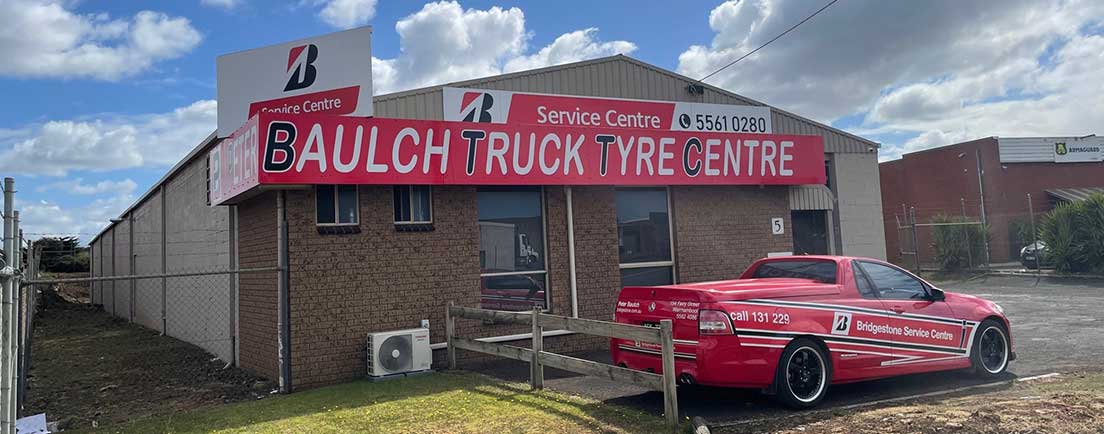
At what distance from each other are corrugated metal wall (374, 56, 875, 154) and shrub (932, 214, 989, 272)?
13988mm

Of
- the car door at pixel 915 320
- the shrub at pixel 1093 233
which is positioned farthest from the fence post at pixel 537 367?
the shrub at pixel 1093 233

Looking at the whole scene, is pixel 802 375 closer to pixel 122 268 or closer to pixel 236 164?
pixel 236 164

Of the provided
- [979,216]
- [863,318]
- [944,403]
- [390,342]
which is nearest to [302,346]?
[390,342]

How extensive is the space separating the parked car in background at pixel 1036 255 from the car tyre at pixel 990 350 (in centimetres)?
1751

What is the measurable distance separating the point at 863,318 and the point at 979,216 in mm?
31490

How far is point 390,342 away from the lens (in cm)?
991

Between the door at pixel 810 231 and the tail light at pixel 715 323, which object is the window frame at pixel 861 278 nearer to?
the tail light at pixel 715 323

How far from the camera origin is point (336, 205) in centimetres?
1017

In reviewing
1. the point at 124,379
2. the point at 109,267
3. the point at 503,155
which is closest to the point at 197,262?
the point at 124,379

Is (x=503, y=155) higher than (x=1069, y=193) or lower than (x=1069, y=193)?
lower

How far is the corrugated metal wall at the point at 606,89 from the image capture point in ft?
41.1

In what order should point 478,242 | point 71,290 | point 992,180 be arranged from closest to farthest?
point 478,242 → point 71,290 → point 992,180

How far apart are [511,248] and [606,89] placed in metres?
4.09

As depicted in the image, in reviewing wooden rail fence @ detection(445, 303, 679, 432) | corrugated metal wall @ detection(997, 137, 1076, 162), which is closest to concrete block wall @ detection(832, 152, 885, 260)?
wooden rail fence @ detection(445, 303, 679, 432)
